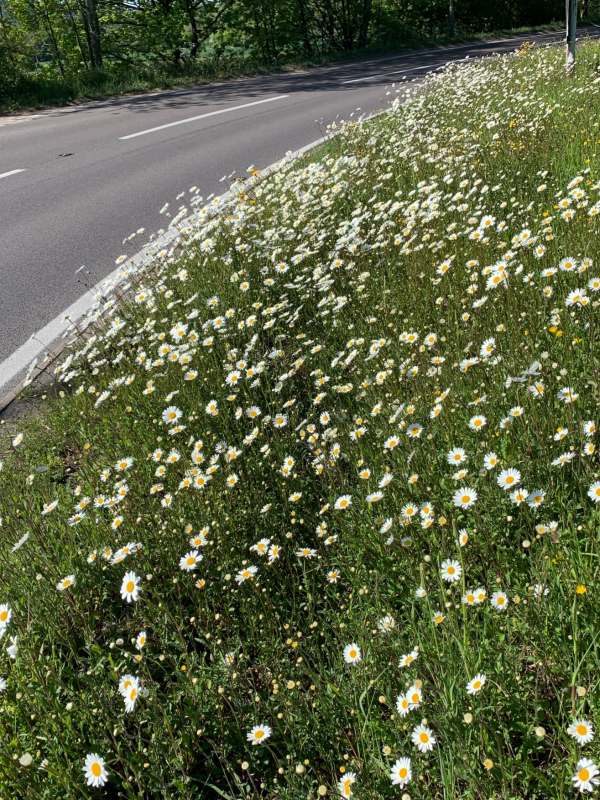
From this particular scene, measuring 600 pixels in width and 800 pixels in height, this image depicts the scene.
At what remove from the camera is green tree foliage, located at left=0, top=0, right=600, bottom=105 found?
2428 cm

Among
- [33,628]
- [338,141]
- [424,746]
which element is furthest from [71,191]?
[424,746]

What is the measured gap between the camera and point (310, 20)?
29781 millimetres

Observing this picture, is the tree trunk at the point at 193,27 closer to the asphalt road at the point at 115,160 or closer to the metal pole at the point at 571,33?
the asphalt road at the point at 115,160

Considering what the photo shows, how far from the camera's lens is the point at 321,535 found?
2766 millimetres

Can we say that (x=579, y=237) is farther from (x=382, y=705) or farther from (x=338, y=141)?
(x=338, y=141)

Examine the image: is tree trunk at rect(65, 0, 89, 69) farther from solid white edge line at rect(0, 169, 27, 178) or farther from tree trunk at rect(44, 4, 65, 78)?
solid white edge line at rect(0, 169, 27, 178)

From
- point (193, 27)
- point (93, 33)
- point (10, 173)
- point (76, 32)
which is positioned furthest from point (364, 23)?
point (10, 173)

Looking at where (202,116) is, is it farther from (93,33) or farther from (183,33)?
(183,33)

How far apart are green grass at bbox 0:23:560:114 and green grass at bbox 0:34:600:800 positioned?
16.8m

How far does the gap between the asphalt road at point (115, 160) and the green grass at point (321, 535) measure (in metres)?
2.12

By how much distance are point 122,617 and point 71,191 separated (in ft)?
27.2

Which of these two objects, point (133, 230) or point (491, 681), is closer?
point (491, 681)

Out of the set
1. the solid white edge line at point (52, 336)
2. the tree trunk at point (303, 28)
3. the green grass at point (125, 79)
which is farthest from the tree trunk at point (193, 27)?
the solid white edge line at point (52, 336)

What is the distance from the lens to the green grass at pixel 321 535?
6.46 feet
